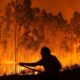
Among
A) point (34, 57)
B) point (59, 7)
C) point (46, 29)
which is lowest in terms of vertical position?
point (34, 57)

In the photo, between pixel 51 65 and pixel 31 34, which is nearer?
pixel 51 65

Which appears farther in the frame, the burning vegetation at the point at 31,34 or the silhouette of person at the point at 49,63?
the burning vegetation at the point at 31,34

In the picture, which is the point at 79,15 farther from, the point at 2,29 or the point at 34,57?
the point at 2,29

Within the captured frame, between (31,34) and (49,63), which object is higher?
(31,34)

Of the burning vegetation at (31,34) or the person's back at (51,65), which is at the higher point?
the burning vegetation at (31,34)

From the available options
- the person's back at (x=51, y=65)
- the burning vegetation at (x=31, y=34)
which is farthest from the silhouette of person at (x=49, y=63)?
the burning vegetation at (x=31, y=34)

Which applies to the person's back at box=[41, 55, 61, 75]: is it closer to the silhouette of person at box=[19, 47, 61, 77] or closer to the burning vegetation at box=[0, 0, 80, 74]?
the silhouette of person at box=[19, 47, 61, 77]

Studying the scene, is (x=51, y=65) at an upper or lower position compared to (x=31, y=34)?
lower

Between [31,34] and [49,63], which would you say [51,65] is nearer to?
[49,63]

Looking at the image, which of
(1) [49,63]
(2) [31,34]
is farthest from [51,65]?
(2) [31,34]

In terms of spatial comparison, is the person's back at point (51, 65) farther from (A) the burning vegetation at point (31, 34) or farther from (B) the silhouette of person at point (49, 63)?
(A) the burning vegetation at point (31, 34)

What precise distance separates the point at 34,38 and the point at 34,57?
2.24 metres

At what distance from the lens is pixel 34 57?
28547 millimetres

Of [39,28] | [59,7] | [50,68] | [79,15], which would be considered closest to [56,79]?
[50,68]
